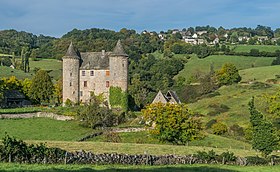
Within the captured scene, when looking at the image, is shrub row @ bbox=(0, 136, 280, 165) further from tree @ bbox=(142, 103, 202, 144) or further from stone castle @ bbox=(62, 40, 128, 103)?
stone castle @ bbox=(62, 40, 128, 103)

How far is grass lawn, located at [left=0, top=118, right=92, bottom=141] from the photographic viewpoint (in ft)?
161

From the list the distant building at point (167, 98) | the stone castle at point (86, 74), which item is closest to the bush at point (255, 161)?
the distant building at point (167, 98)

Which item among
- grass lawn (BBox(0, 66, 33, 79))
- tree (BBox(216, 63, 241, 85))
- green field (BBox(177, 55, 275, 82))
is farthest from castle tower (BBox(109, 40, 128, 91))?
green field (BBox(177, 55, 275, 82))

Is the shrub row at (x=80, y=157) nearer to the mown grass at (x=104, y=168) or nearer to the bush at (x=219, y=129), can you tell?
the mown grass at (x=104, y=168)

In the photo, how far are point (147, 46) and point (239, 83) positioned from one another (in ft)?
189

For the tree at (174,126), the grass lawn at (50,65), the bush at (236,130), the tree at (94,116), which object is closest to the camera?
the tree at (174,126)

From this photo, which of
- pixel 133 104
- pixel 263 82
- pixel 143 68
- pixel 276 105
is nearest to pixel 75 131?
pixel 133 104

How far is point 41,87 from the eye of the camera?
8288 centimetres

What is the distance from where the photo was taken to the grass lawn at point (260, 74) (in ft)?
356

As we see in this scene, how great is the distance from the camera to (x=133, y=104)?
74688mm

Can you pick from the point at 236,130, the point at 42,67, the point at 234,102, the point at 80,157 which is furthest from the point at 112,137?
the point at 42,67

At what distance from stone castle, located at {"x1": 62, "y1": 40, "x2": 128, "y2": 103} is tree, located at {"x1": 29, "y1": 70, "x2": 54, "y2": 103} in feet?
32.3

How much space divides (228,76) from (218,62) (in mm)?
27146

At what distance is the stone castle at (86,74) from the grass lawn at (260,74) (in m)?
45.7
